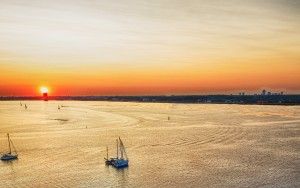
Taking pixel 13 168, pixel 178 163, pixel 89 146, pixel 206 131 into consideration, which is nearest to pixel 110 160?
pixel 178 163

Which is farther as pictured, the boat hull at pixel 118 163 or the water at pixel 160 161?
the boat hull at pixel 118 163

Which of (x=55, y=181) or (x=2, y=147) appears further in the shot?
(x=2, y=147)

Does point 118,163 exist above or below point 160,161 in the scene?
A: above

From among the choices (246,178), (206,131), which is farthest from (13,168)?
(206,131)

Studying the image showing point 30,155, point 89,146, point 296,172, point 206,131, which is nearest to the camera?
point 296,172

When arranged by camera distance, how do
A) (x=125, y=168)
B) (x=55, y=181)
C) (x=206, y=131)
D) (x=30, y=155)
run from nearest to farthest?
(x=55, y=181) → (x=125, y=168) → (x=30, y=155) → (x=206, y=131)

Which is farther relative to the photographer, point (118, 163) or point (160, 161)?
point (160, 161)

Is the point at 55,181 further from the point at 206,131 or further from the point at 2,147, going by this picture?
the point at 206,131

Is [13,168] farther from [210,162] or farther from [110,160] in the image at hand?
[210,162]

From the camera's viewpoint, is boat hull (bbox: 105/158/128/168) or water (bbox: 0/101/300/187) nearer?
water (bbox: 0/101/300/187)
